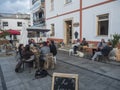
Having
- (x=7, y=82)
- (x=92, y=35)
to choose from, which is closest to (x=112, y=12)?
(x=92, y=35)

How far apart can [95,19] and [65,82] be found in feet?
30.6

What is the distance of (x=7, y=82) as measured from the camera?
6.89m

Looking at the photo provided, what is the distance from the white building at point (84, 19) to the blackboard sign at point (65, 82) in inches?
→ 296

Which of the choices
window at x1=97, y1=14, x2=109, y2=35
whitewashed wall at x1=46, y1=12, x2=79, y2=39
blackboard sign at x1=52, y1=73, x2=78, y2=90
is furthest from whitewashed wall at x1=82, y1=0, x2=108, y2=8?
blackboard sign at x1=52, y1=73, x2=78, y2=90

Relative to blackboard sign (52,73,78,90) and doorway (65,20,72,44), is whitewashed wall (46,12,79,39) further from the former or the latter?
blackboard sign (52,73,78,90)

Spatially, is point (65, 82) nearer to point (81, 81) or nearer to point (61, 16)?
point (81, 81)

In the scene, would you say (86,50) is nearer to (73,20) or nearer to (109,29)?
(109,29)

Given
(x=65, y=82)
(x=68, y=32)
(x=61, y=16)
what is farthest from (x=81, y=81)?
(x=61, y=16)

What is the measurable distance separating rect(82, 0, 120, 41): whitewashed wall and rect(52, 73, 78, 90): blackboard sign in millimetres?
7538

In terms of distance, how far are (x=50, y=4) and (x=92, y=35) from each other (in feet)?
31.7

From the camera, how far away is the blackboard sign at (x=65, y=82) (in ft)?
14.2

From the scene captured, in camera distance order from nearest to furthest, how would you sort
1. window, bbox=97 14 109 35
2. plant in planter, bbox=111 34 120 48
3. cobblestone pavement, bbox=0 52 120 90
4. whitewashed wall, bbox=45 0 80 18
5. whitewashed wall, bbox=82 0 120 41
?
cobblestone pavement, bbox=0 52 120 90 → plant in planter, bbox=111 34 120 48 → whitewashed wall, bbox=82 0 120 41 → window, bbox=97 14 109 35 → whitewashed wall, bbox=45 0 80 18

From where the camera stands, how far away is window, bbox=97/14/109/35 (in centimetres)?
1204

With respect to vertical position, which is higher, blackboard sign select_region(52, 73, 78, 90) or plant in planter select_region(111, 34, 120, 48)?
plant in planter select_region(111, 34, 120, 48)
